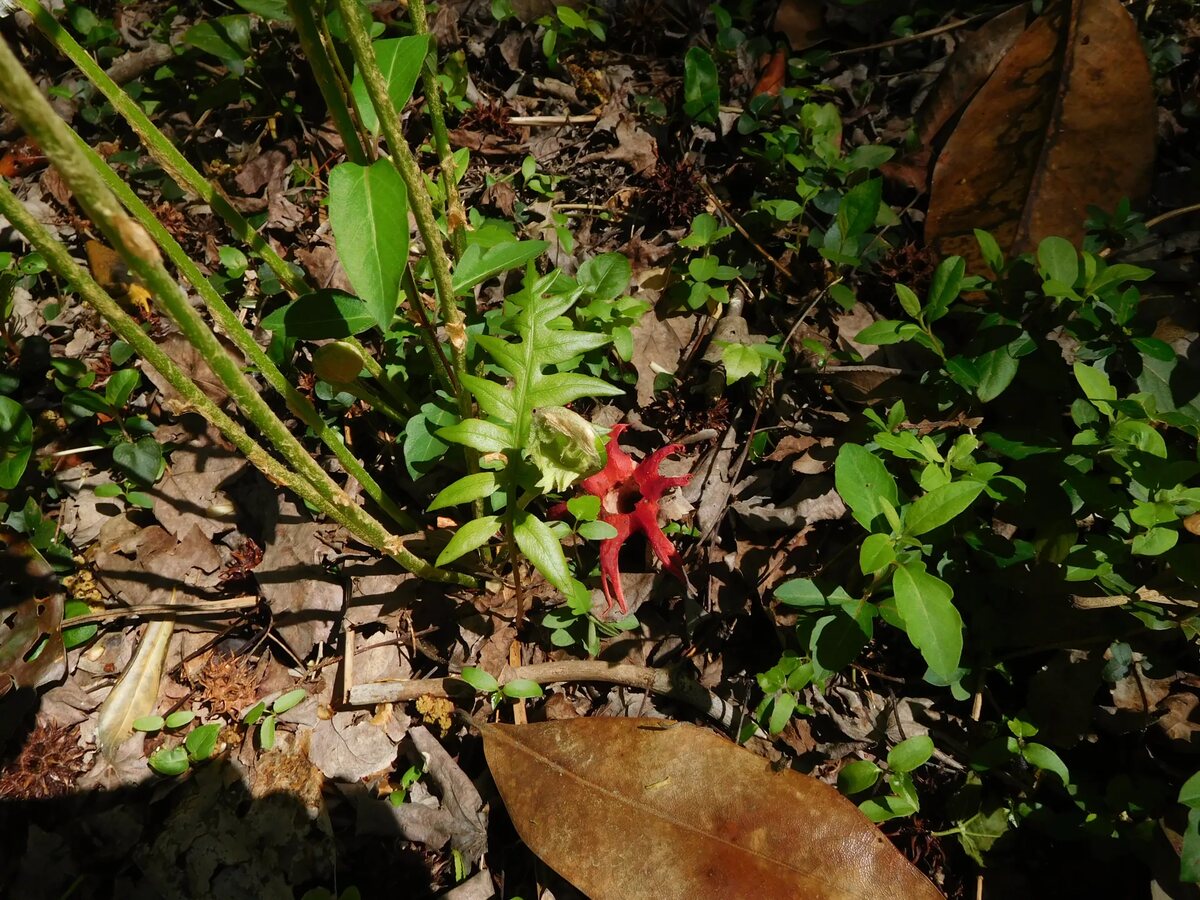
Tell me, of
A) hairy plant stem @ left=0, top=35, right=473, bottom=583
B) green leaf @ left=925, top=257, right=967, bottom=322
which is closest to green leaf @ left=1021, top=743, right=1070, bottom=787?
green leaf @ left=925, top=257, right=967, bottom=322

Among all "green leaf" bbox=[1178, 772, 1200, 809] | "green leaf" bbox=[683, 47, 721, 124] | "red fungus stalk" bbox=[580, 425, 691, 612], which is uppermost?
"green leaf" bbox=[683, 47, 721, 124]

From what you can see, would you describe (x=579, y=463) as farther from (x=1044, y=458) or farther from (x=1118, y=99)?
(x=1118, y=99)

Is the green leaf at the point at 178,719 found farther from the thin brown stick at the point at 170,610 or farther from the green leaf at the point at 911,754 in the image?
the green leaf at the point at 911,754

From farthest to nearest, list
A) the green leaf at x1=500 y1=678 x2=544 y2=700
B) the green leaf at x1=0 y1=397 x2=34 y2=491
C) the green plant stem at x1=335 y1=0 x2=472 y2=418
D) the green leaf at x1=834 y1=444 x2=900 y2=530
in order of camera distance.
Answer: the green leaf at x1=0 y1=397 x2=34 y2=491, the green leaf at x1=500 y1=678 x2=544 y2=700, the green leaf at x1=834 y1=444 x2=900 y2=530, the green plant stem at x1=335 y1=0 x2=472 y2=418

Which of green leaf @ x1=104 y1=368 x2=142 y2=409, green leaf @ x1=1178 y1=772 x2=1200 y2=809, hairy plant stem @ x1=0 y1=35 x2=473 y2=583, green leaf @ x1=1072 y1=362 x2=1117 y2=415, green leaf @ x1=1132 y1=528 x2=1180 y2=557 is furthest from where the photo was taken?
green leaf @ x1=104 y1=368 x2=142 y2=409

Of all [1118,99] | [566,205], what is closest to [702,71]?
[566,205]

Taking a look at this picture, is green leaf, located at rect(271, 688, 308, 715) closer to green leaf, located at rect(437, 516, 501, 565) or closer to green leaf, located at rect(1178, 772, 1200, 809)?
green leaf, located at rect(437, 516, 501, 565)

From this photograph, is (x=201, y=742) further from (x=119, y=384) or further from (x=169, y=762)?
(x=119, y=384)
